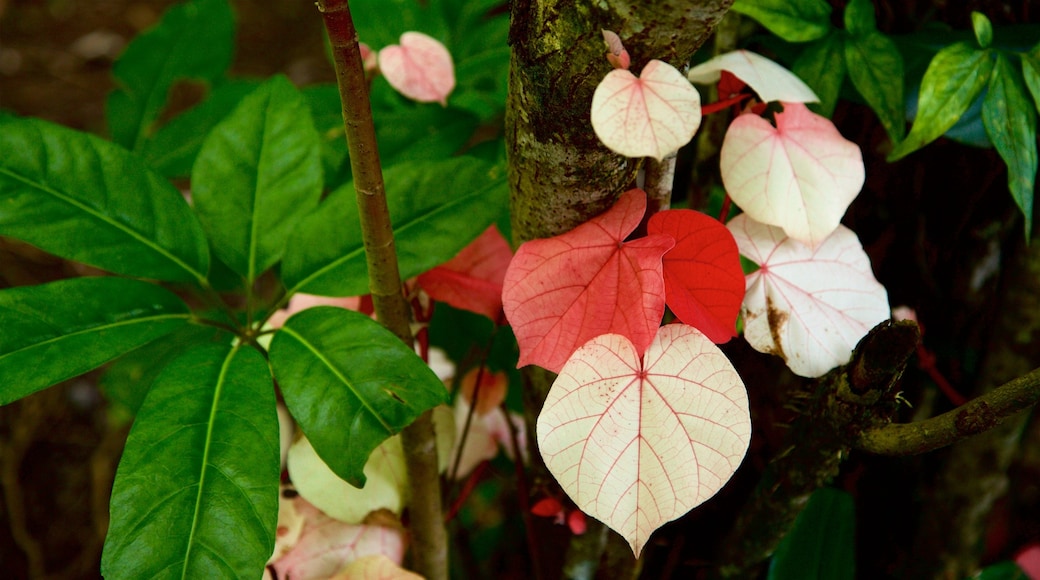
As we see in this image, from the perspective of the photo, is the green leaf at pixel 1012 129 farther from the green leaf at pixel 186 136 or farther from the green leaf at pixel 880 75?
the green leaf at pixel 186 136

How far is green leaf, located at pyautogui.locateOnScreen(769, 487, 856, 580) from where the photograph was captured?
0.77 meters

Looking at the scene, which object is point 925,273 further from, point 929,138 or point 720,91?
point 720,91

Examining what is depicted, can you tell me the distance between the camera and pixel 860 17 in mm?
660

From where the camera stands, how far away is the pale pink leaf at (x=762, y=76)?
555 mm

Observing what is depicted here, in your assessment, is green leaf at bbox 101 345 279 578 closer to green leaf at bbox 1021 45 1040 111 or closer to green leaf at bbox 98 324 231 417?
green leaf at bbox 98 324 231 417

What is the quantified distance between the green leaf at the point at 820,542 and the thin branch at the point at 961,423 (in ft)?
0.65

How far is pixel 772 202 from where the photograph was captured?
58 centimetres

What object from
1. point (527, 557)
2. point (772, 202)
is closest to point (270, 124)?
point (772, 202)

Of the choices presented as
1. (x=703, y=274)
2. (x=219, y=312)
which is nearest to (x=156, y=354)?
(x=219, y=312)

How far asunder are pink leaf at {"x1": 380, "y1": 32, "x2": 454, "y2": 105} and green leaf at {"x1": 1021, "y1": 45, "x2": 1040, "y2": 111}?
560mm

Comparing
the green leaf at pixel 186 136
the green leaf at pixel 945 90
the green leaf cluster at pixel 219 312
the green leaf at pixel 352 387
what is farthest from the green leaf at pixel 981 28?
the green leaf at pixel 186 136

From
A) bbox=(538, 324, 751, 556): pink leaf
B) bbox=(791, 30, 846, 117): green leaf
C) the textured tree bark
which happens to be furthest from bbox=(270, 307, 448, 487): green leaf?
the textured tree bark

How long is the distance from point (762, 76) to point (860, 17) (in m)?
0.17

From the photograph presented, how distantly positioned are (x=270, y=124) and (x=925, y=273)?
773 millimetres
